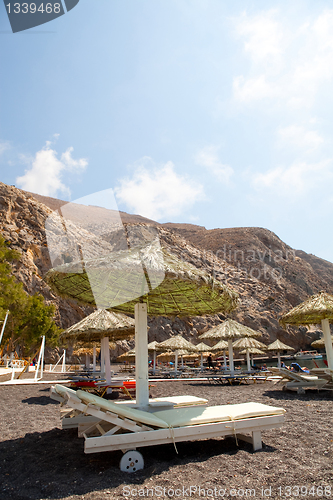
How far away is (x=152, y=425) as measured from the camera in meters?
2.67

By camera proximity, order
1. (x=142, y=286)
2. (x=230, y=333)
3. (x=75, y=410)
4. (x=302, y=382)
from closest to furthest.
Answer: (x=75, y=410), (x=142, y=286), (x=302, y=382), (x=230, y=333)

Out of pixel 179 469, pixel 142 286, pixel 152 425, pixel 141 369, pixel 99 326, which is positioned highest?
pixel 142 286

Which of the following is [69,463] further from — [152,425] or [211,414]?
[211,414]

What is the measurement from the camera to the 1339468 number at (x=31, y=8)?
227 inches

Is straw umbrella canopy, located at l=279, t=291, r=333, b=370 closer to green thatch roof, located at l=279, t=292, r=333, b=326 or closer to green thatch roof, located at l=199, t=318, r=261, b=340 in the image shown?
green thatch roof, located at l=279, t=292, r=333, b=326

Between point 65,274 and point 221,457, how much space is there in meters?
2.67

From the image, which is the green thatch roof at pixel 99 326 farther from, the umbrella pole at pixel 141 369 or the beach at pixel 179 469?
the umbrella pole at pixel 141 369

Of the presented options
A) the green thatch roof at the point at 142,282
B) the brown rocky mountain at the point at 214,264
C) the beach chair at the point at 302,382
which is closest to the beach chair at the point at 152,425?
the green thatch roof at the point at 142,282

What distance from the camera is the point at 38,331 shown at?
2158cm

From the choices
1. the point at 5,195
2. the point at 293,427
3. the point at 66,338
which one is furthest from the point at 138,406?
the point at 5,195

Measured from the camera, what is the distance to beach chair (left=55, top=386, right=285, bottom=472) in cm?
251

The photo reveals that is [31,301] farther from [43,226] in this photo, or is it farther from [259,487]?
[259,487]

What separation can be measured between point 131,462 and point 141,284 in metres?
1.96

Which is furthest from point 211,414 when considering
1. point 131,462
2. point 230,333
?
point 230,333
